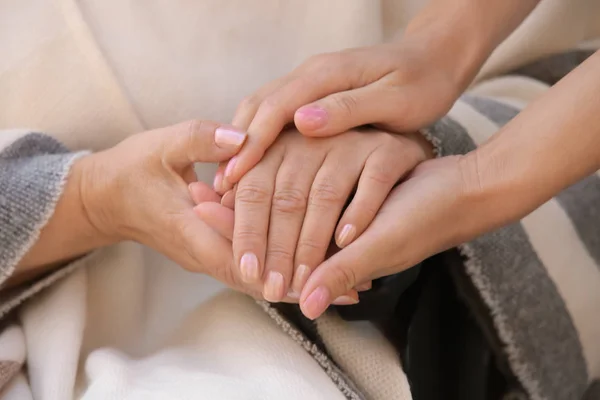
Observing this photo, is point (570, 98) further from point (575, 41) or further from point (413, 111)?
point (575, 41)

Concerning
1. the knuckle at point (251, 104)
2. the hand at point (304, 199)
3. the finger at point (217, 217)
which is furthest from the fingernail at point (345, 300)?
the knuckle at point (251, 104)

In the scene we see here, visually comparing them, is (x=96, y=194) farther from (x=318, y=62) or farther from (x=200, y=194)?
(x=318, y=62)

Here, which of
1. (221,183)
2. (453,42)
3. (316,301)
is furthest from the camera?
(453,42)

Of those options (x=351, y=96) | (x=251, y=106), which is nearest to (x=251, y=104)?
A: (x=251, y=106)

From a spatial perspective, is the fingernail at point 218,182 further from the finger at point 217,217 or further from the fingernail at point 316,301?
the fingernail at point 316,301

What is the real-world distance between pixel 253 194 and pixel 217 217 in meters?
0.04

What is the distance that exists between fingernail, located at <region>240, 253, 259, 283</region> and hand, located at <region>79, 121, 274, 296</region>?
0.04m

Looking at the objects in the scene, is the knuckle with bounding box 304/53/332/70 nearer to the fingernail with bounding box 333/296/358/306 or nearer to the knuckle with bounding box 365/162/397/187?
the knuckle with bounding box 365/162/397/187

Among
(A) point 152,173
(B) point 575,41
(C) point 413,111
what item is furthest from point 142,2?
(B) point 575,41

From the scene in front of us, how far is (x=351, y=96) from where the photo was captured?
2.20 feet

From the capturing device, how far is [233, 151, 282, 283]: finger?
0.58 meters

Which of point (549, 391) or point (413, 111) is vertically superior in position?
point (413, 111)

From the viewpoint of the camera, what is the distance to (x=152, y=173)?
67 centimetres

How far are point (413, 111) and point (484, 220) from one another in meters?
0.14
